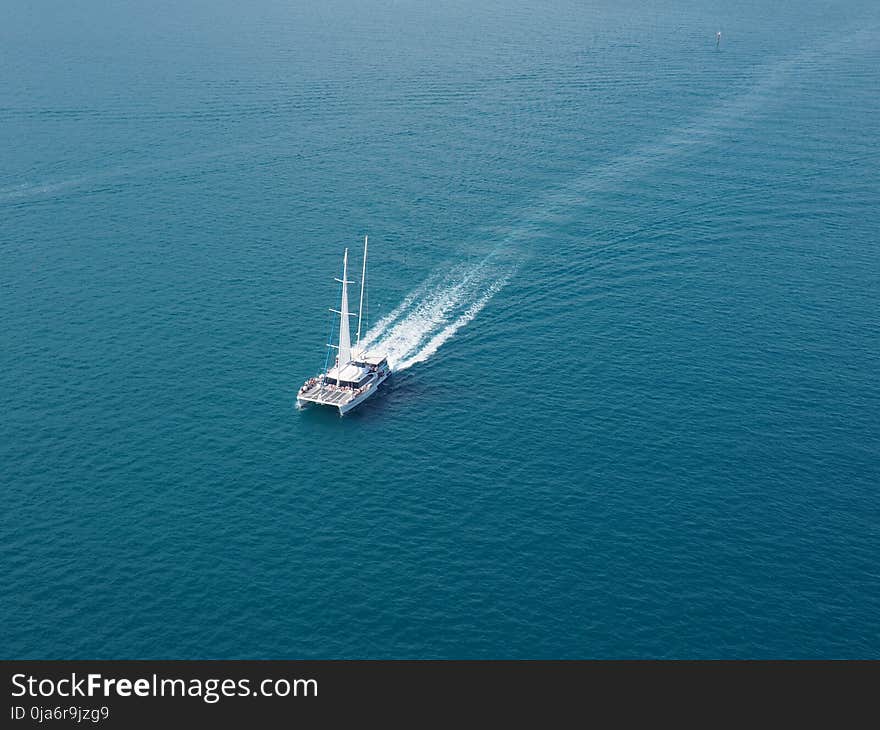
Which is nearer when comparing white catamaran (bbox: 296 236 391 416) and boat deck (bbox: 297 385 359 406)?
boat deck (bbox: 297 385 359 406)

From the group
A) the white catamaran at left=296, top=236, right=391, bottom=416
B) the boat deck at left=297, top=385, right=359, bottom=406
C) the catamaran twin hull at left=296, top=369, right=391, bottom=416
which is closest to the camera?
the boat deck at left=297, top=385, right=359, bottom=406

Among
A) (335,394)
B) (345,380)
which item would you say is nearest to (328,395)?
(335,394)

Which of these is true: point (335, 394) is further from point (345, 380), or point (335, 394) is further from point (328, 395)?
point (345, 380)

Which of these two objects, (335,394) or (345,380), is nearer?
(335,394)

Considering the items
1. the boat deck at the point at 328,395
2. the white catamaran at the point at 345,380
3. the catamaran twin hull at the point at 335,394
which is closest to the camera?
the boat deck at the point at 328,395

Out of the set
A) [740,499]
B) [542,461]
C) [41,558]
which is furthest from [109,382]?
[740,499]

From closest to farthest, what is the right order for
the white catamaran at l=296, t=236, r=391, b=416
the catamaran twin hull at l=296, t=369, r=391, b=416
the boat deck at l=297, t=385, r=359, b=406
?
the boat deck at l=297, t=385, r=359, b=406 → the catamaran twin hull at l=296, t=369, r=391, b=416 → the white catamaran at l=296, t=236, r=391, b=416

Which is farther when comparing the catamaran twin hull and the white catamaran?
the white catamaran

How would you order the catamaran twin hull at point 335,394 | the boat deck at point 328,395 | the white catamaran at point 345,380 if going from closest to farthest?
1. the boat deck at point 328,395
2. the catamaran twin hull at point 335,394
3. the white catamaran at point 345,380
